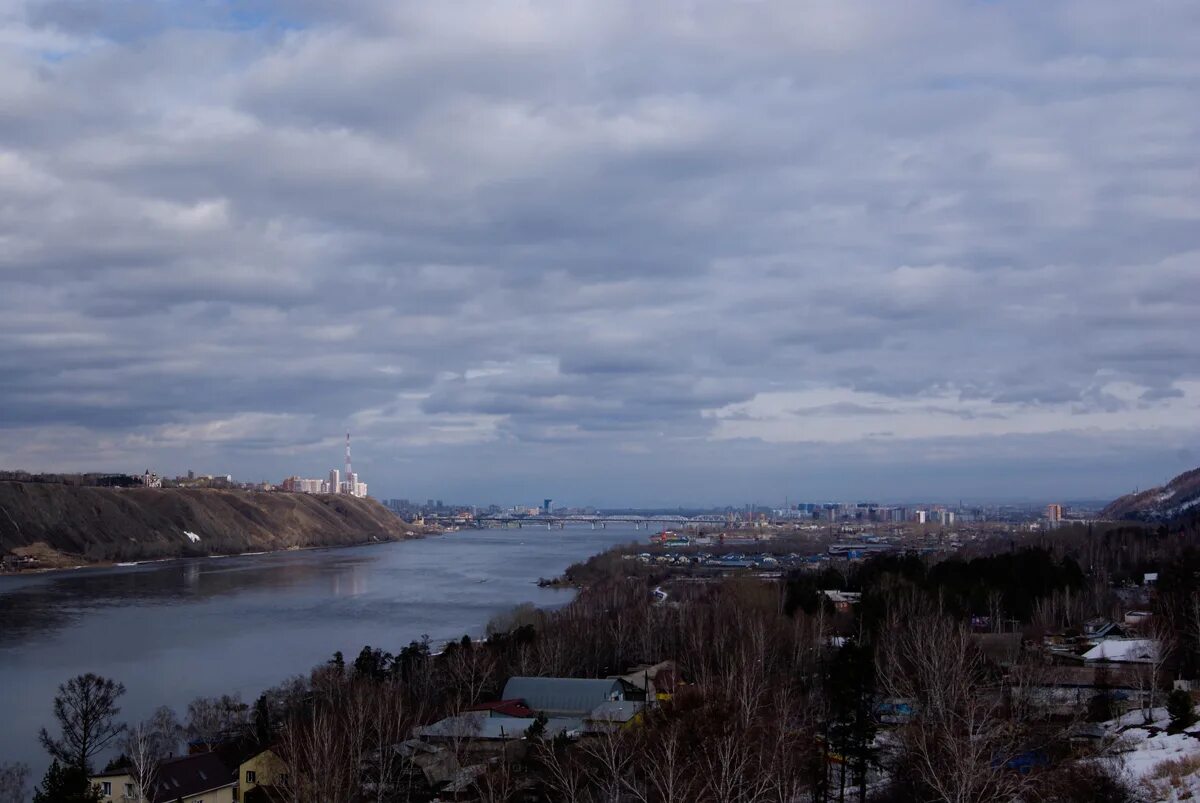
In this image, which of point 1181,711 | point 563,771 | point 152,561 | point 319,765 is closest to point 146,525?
point 152,561

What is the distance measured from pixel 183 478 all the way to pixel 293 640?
5663cm

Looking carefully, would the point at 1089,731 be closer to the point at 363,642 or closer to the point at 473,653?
the point at 473,653

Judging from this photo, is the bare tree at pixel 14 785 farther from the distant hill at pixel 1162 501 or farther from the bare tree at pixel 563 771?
the distant hill at pixel 1162 501

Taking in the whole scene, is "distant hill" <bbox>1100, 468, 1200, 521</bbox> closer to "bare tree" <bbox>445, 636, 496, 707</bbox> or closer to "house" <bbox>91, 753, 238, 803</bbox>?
"bare tree" <bbox>445, 636, 496, 707</bbox>

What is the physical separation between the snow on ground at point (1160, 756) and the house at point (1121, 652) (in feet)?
7.27

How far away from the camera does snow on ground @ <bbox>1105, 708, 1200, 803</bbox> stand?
570 centimetres

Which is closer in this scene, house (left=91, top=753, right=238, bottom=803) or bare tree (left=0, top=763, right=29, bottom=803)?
house (left=91, top=753, right=238, bottom=803)

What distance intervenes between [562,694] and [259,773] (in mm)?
2765

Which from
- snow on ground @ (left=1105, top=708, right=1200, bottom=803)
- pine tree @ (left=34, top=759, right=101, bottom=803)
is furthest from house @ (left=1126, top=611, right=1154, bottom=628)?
pine tree @ (left=34, top=759, right=101, bottom=803)

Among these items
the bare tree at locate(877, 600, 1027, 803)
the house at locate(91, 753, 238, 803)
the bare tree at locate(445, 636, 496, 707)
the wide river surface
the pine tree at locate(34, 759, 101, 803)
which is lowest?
the wide river surface

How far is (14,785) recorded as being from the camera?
8.13m

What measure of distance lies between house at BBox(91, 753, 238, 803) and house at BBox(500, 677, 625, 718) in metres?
2.65

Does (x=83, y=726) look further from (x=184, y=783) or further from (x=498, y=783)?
(x=498, y=783)

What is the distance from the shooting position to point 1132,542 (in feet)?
76.7
